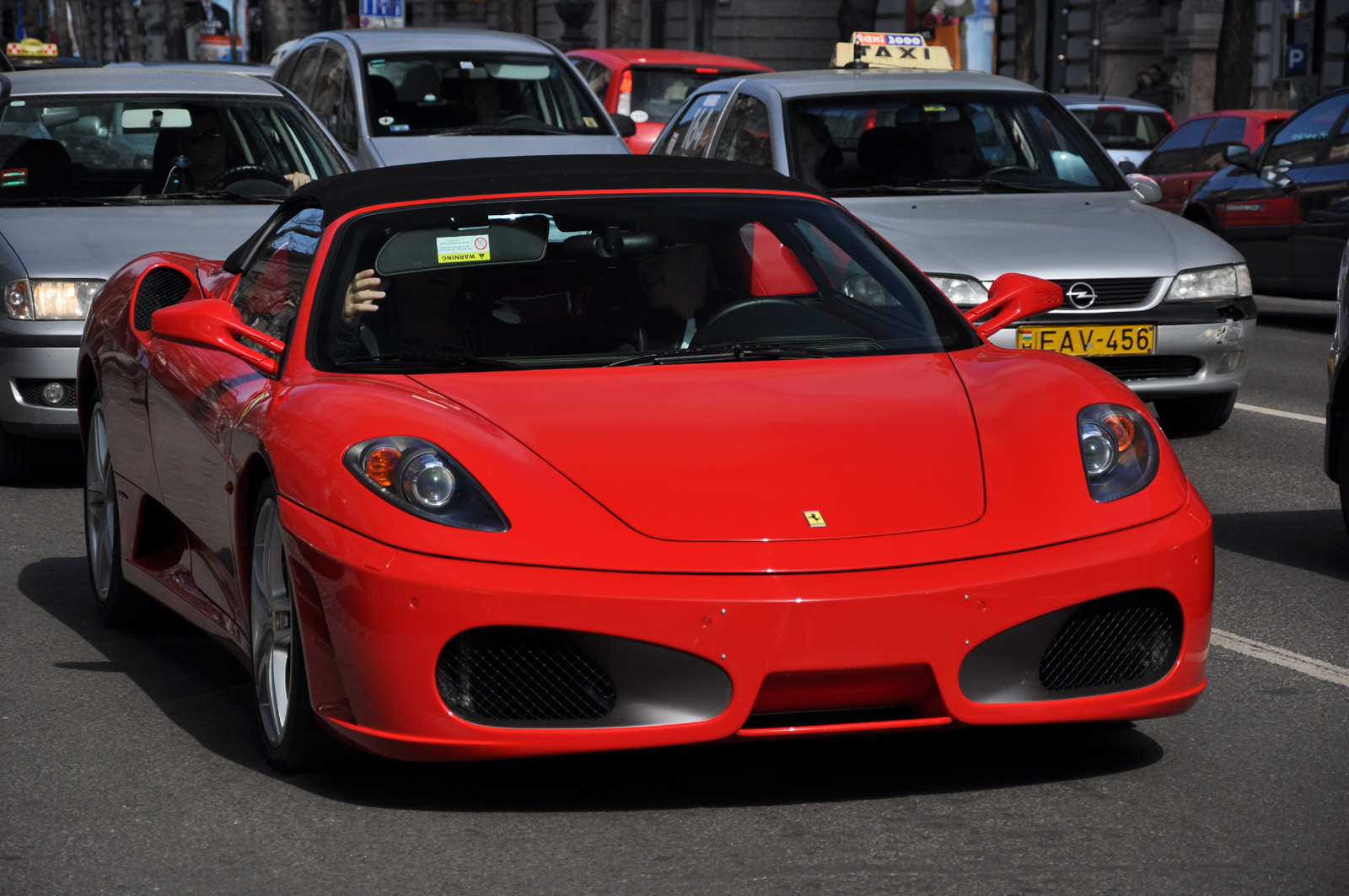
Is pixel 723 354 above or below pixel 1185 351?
above

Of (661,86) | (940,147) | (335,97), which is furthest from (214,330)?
(661,86)

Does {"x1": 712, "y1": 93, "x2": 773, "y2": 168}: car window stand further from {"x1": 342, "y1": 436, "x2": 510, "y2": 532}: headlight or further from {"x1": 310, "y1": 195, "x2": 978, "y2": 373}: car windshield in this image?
{"x1": 342, "y1": 436, "x2": 510, "y2": 532}: headlight

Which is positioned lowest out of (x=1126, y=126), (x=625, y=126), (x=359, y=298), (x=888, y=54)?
(x=1126, y=126)

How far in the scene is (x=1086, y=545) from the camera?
4031mm

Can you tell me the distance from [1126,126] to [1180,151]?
5.19 meters

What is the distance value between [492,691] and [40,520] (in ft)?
14.1

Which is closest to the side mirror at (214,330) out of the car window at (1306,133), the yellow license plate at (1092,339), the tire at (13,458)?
the tire at (13,458)

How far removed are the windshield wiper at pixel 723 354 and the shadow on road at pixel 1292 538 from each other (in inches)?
92.3

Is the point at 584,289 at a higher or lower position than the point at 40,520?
higher

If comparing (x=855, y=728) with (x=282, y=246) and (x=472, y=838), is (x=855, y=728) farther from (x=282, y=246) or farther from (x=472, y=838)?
(x=282, y=246)

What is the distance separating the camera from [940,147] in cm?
1047

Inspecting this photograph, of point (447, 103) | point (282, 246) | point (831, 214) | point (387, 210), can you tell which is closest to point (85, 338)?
point (282, 246)

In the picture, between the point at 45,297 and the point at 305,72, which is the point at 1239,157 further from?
the point at 45,297

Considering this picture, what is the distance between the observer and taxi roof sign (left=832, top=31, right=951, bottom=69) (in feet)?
41.9
